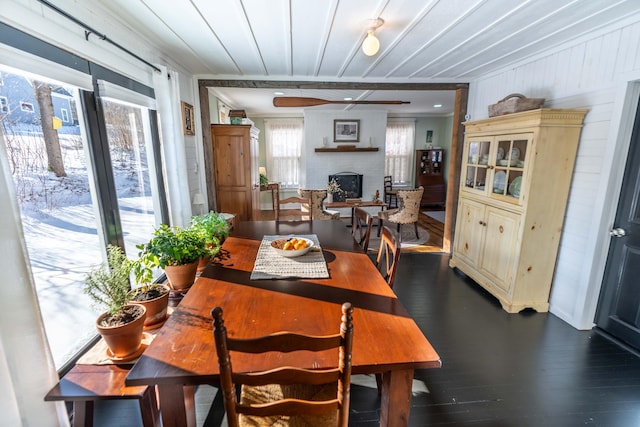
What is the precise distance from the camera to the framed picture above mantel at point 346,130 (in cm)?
650

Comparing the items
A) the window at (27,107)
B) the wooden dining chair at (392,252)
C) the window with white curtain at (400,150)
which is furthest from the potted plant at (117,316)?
the window with white curtain at (400,150)

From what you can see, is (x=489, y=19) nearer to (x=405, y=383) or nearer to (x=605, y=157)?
(x=605, y=157)

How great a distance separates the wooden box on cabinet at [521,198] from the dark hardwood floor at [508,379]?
35cm

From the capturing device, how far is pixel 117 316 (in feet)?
4.29

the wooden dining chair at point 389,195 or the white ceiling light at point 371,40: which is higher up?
the white ceiling light at point 371,40

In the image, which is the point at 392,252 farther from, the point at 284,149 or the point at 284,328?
the point at 284,149

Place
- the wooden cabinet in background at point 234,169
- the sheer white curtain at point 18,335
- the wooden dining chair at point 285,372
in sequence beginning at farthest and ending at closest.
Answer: the wooden cabinet in background at point 234,169
the sheer white curtain at point 18,335
the wooden dining chair at point 285,372

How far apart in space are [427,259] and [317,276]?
283 cm

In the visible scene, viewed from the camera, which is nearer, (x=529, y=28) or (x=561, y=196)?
(x=529, y=28)

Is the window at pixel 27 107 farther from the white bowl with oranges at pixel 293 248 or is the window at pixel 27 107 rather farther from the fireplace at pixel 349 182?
the fireplace at pixel 349 182

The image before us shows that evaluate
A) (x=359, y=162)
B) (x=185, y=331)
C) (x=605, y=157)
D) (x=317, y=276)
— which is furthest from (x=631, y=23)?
(x=359, y=162)

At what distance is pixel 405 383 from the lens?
1.01 meters

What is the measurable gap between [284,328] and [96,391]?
87 centimetres

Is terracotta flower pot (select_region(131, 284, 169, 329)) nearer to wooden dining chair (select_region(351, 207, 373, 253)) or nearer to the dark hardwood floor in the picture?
the dark hardwood floor
